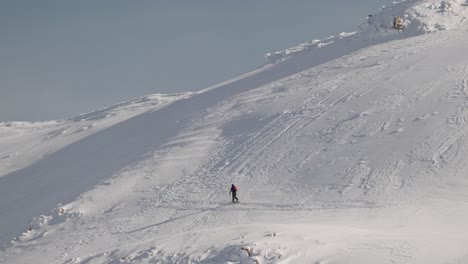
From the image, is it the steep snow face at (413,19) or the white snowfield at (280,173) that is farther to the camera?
the steep snow face at (413,19)

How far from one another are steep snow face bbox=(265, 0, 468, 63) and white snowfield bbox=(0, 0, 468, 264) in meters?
0.33

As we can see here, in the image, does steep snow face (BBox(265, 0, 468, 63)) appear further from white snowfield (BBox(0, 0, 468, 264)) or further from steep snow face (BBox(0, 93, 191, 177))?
steep snow face (BBox(0, 93, 191, 177))

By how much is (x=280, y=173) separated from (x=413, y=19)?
28462 mm

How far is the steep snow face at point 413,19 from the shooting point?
50469 mm

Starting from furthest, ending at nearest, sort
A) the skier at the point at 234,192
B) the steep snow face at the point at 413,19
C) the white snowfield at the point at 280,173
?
the steep snow face at the point at 413,19 < the skier at the point at 234,192 < the white snowfield at the point at 280,173

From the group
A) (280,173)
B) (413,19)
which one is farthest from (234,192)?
(413,19)

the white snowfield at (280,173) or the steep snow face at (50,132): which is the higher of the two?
the white snowfield at (280,173)

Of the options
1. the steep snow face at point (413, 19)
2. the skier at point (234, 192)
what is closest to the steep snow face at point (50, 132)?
the steep snow face at point (413, 19)

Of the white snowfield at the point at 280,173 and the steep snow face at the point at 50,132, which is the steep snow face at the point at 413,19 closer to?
the white snowfield at the point at 280,173

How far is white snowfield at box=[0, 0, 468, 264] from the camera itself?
19953mm

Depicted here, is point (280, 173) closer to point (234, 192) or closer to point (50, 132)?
point (234, 192)

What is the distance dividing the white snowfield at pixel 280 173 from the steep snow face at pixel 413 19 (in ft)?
1.09

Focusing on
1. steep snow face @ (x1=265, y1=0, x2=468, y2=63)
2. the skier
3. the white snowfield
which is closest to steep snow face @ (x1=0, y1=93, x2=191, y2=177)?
the white snowfield

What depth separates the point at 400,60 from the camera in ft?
138
